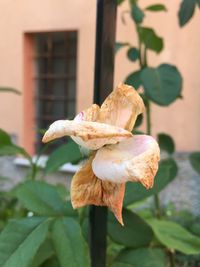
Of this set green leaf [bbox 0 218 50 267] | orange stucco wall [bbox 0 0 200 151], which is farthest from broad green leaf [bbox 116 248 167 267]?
orange stucco wall [bbox 0 0 200 151]

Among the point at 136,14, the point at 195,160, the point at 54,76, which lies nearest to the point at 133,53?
the point at 136,14

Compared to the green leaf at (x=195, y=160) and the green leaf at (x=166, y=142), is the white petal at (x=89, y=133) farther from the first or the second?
the green leaf at (x=166, y=142)

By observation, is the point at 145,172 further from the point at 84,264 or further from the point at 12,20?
the point at 12,20

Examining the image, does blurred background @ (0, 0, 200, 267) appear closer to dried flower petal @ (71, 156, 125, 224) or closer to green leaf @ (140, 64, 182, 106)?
green leaf @ (140, 64, 182, 106)

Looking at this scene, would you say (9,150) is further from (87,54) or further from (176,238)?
(87,54)

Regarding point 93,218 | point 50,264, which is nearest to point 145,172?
point 93,218

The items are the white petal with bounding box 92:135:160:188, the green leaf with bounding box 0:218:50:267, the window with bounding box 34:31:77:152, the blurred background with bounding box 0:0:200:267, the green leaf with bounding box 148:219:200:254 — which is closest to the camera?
the white petal with bounding box 92:135:160:188
